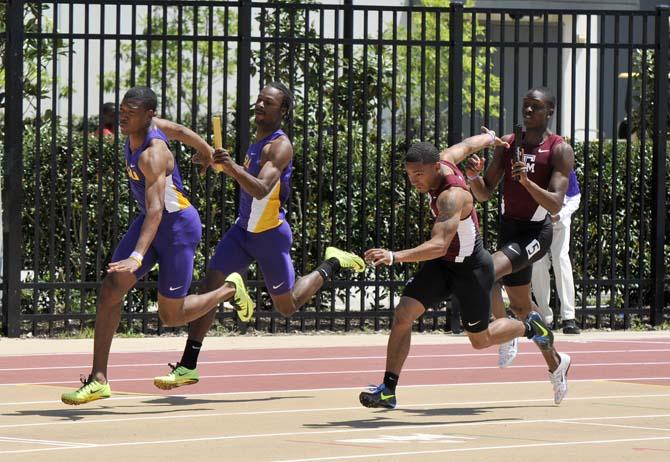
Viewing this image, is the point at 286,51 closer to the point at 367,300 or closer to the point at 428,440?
the point at 367,300

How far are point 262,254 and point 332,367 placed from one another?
207cm

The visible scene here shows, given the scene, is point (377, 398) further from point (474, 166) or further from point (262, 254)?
point (474, 166)

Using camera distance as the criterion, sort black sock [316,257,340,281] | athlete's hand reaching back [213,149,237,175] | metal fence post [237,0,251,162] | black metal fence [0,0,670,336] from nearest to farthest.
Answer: athlete's hand reaching back [213,149,237,175] < black sock [316,257,340,281] < black metal fence [0,0,670,336] < metal fence post [237,0,251,162]

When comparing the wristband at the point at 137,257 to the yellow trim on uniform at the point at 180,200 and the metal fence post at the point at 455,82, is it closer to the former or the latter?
the yellow trim on uniform at the point at 180,200

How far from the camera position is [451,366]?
12852mm

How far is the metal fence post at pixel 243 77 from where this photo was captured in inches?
597

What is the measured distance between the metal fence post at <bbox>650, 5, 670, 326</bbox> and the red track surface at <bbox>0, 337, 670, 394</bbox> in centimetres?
185

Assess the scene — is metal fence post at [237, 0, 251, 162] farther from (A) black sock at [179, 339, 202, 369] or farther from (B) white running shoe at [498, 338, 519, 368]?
(A) black sock at [179, 339, 202, 369]

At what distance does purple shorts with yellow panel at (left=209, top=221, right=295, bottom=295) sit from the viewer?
36.0ft

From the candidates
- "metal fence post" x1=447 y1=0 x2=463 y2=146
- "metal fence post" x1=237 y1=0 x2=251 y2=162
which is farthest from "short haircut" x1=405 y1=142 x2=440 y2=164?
"metal fence post" x1=447 y1=0 x2=463 y2=146

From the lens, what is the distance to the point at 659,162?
16.4 m

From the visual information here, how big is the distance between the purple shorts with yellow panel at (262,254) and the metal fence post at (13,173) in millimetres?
4288

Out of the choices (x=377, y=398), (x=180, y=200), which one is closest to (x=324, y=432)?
(x=377, y=398)

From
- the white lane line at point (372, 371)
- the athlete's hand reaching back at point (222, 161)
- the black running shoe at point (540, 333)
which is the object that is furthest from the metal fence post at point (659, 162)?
the athlete's hand reaching back at point (222, 161)
